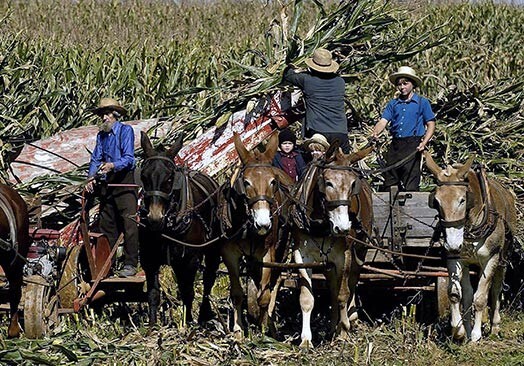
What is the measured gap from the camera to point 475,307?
31.2ft

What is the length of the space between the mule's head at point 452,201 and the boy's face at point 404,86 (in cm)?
154

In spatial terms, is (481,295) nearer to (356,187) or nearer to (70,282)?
(356,187)

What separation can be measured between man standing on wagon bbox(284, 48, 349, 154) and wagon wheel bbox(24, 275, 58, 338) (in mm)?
3277

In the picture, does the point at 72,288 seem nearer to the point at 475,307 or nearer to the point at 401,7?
the point at 475,307

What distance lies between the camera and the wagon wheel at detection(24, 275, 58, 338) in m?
9.16

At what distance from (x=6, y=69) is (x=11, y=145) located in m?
2.22

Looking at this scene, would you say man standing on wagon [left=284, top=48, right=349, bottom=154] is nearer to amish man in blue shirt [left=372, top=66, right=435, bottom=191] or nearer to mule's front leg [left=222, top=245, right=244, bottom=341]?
amish man in blue shirt [left=372, top=66, right=435, bottom=191]

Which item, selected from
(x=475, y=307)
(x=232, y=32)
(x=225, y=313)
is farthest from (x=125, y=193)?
(x=232, y=32)

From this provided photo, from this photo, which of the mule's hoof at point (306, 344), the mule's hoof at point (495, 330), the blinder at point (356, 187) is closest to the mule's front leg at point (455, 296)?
the mule's hoof at point (495, 330)

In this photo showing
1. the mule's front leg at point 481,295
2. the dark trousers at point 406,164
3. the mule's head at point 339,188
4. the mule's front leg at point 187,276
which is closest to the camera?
the mule's head at point 339,188

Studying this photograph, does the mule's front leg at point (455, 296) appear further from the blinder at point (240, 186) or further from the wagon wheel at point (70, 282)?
the wagon wheel at point (70, 282)

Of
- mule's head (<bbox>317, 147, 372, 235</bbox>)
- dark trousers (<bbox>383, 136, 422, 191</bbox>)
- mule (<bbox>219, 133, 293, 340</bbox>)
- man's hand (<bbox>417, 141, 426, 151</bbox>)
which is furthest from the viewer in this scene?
dark trousers (<bbox>383, 136, 422, 191</bbox>)

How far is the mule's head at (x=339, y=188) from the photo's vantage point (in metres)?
8.51

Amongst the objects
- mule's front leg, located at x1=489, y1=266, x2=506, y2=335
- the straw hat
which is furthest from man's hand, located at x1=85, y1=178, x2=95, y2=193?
mule's front leg, located at x1=489, y1=266, x2=506, y2=335
